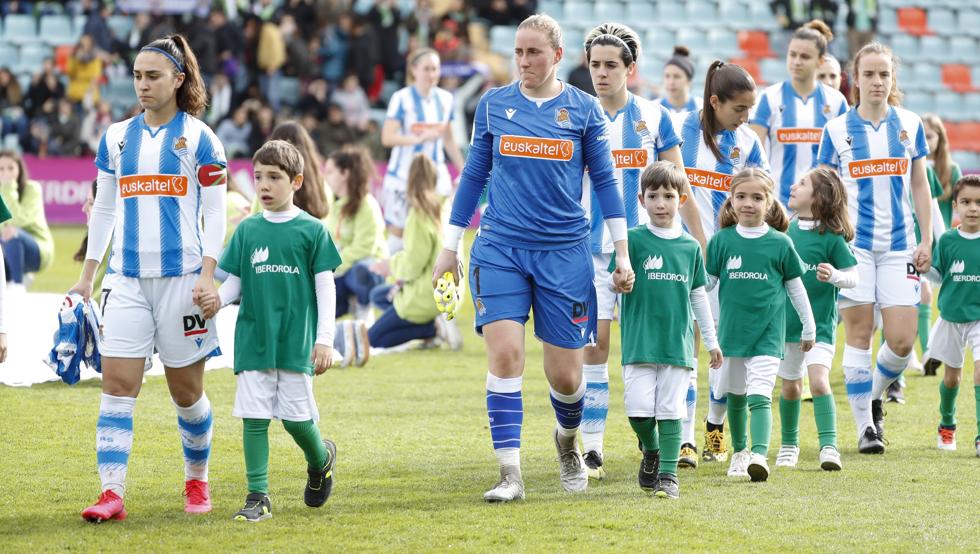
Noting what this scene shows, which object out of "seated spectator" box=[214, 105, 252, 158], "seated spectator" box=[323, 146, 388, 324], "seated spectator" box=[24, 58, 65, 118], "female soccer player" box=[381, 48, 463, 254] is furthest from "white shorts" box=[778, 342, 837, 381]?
"seated spectator" box=[24, 58, 65, 118]

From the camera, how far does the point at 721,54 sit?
25625 mm

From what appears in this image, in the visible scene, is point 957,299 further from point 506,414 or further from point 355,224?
point 355,224

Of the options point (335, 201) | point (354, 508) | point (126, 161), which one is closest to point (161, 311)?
point (126, 161)

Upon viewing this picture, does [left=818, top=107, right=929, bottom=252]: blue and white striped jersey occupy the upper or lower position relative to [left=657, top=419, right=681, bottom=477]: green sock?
upper

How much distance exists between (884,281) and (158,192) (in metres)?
3.94

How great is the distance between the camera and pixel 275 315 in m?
5.61

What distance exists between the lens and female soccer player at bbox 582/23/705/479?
6.59m

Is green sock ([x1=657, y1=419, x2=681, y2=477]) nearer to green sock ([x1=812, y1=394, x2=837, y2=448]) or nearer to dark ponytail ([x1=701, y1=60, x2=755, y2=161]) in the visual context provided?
green sock ([x1=812, y1=394, x2=837, y2=448])

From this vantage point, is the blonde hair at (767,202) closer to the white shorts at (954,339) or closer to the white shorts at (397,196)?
the white shorts at (954,339)

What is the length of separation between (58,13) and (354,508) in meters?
20.3

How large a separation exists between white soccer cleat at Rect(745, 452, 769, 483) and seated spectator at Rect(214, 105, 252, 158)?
15949 mm

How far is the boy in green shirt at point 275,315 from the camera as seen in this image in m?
5.61

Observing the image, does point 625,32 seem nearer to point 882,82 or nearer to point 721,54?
point 882,82

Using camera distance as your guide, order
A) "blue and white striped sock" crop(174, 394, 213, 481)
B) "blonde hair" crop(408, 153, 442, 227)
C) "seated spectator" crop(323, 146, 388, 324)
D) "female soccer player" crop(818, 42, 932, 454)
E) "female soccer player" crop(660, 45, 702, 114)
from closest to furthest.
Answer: "blue and white striped sock" crop(174, 394, 213, 481), "female soccer player" crop(818, 42, 932, 454), "female soccer player" crop(660, 45, 702, 114), "blonde hair" crop(408, 153, 442, 227), "seated spectator" crop(323, 146, 388, 324)
